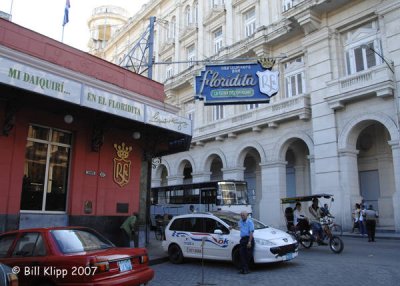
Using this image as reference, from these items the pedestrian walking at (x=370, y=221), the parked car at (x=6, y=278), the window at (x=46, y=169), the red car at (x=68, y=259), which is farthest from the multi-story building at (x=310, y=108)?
the parked car at (x=6, y=278)

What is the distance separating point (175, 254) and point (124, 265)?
5.87m

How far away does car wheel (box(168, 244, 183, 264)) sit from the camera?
40.3ft

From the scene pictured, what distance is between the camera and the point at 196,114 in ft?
112

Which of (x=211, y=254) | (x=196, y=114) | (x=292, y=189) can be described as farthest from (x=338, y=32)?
(x=211, y=254)

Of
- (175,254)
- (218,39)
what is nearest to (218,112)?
(218,39)

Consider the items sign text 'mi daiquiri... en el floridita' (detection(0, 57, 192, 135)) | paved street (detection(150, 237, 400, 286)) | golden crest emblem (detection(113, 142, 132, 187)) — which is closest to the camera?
paved street (detection(150, 237, 400, 286))

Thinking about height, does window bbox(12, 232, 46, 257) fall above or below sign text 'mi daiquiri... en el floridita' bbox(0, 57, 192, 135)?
below

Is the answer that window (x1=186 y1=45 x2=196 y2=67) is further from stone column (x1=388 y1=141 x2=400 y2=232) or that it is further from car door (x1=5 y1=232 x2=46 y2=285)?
car door (x1=5 y1=232 x2=46 y2=285)

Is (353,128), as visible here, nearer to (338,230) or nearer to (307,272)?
(338,230)

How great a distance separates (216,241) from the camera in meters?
11.3

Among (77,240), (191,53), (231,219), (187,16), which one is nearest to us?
(77,240)

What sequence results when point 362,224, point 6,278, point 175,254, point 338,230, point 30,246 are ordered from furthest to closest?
point 338,230 < point 362,224 < point 175,254 < point 30,246 < point 6,278

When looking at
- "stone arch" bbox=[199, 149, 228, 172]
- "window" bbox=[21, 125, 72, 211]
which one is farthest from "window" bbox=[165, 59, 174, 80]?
"window" bbox=[21, 125, 72, 211]

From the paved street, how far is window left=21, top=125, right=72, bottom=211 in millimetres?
3970
